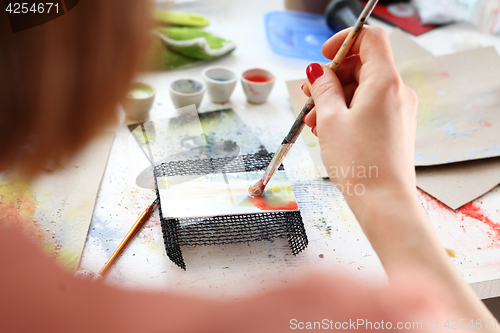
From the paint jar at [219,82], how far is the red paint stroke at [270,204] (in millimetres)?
438

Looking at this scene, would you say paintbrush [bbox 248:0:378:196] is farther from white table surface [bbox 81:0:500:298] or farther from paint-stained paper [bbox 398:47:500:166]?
paint-stained paper [bbox 398:47:500:166]

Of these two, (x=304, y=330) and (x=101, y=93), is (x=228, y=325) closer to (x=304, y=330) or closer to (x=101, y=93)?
(x=304, y=330)

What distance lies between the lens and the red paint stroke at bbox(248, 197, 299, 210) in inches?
30.0

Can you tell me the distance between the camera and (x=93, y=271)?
0.68m

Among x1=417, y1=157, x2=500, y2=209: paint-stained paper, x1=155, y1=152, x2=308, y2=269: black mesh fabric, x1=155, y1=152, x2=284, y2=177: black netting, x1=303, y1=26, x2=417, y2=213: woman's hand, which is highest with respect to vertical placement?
x1=303, y1=26, x2=417, y2=213: woman's hand

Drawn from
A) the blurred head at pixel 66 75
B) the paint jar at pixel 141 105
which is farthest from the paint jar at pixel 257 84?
the blurred head at pixel 66 75

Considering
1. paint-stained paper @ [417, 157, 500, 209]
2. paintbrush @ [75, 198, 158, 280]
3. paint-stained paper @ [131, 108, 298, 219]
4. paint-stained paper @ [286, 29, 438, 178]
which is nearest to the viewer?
paintbrush @ [75, 198, 158, 280]

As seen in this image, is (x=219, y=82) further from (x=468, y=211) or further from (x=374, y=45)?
(x=468, y=211)

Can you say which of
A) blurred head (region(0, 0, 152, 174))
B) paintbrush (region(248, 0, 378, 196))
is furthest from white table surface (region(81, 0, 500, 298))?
blurred head (region(0, 0, 152, 174))

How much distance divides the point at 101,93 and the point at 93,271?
476mm

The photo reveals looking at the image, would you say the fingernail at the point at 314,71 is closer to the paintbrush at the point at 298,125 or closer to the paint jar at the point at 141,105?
the paintbrush at the point at 298,125

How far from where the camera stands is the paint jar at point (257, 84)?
1093mm

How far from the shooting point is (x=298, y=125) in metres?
0.71

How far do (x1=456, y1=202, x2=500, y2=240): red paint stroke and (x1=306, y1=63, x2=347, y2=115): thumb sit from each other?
50cm
